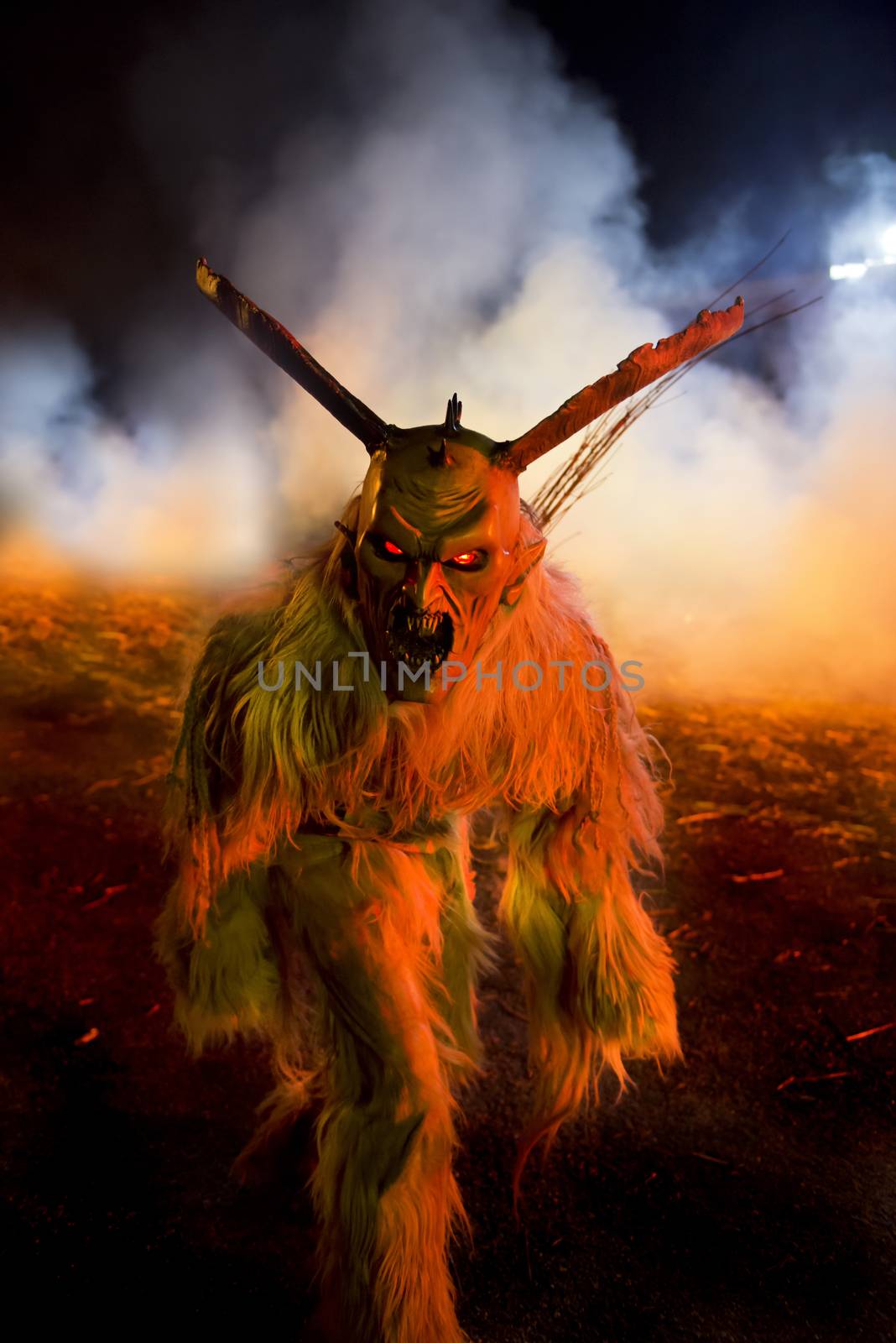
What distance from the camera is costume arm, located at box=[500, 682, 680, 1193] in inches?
68.4

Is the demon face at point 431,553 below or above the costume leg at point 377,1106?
above

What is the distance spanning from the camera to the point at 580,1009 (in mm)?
1799

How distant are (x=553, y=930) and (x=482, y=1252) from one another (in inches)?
26.4

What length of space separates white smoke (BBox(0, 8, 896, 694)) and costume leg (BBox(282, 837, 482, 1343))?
493 centimetres

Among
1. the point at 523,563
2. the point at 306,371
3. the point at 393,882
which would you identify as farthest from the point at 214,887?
the point at 306,371

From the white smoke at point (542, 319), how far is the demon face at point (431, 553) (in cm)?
500

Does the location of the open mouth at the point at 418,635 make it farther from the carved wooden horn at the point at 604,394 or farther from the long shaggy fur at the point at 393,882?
the carved wooden horn at the point at 604,394

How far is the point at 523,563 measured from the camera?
150 cm

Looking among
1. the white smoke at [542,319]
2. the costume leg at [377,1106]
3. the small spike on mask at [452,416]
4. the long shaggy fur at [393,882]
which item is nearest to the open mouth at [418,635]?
the long shaggy fur at [393,882]

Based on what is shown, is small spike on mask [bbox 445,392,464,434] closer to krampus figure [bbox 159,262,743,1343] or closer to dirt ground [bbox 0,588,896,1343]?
krampus figure [bbox 159,262,743,1343]

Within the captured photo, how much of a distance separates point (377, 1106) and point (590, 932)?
48 cm

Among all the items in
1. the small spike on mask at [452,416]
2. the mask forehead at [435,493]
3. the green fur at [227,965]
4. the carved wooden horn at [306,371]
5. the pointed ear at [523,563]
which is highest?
the carved wooden horn at [306,371]

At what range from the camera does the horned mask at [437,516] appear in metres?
1.39

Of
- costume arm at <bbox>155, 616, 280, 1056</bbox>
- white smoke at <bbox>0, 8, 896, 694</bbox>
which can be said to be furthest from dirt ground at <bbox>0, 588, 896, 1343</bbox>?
white smoke at <bbox>0, 8, 896, 694</bbox>
